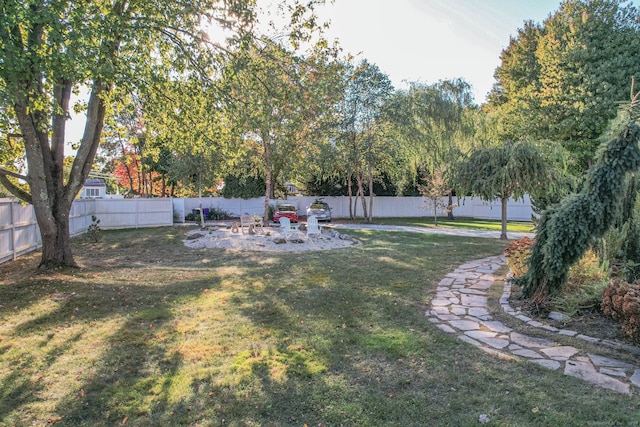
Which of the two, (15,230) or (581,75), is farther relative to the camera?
(581,75)

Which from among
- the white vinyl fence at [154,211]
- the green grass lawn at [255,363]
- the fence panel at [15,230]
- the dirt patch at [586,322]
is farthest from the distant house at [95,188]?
the dirt patch at [586,322]

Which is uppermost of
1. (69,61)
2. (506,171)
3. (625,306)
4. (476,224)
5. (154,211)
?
(69,61)

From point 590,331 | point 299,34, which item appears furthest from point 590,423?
point 299,34

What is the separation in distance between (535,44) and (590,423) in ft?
85.6

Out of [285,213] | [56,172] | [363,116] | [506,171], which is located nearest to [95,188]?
[285,213]

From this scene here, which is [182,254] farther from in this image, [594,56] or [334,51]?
[594,56]

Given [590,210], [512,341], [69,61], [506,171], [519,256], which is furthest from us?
[506,171]

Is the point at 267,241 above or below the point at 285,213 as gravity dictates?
below

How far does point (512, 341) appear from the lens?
155 inches

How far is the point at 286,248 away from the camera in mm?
11602

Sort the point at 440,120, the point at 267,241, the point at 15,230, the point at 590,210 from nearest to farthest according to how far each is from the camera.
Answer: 1. the point at 590,210
2. the point at 15,230
3. the point at 267,241
4. the point at 440,120

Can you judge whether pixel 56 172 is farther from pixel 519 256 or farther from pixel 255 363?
pixel 519 256

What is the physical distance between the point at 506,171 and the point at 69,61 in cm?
1137

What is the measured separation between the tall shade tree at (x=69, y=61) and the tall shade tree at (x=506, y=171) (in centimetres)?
885
